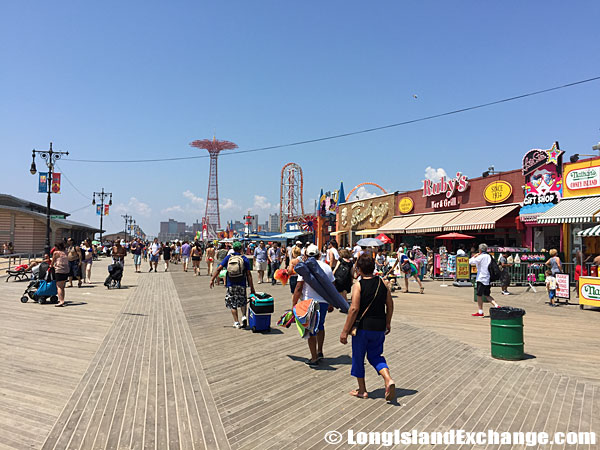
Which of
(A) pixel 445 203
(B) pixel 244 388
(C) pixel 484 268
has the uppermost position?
(A) pixel 445 203

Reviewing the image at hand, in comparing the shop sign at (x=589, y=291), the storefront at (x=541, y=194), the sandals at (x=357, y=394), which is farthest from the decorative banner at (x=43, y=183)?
the shop sign at (x=589, y=291)

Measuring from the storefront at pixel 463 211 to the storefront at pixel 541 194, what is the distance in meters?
0.60

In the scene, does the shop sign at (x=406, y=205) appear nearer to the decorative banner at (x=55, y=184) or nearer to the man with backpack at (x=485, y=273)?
the man with backpack at (x=485, y=273)

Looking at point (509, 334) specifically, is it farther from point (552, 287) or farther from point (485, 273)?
point (552, 287)

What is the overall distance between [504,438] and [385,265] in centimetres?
1166

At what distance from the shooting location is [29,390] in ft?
15.8

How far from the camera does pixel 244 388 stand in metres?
4.96

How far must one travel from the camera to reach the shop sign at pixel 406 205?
100ft

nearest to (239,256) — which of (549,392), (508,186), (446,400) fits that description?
(446,400)

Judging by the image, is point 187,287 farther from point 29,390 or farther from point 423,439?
point 423,439

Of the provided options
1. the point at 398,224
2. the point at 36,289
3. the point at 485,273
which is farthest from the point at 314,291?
the point at 398,224

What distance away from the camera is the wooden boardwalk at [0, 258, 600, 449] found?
3.86 metres

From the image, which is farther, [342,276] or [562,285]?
[562,285]

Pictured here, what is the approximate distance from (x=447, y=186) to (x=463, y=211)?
91.7 inches
